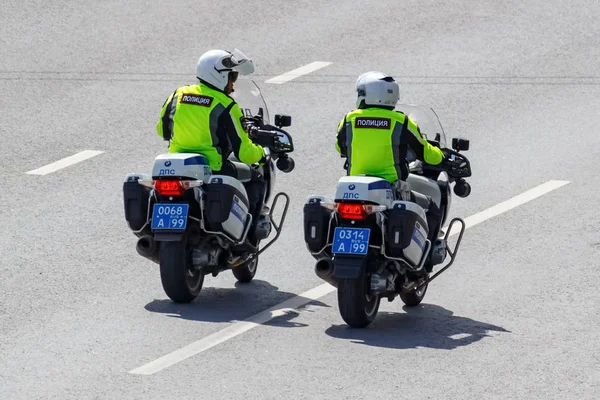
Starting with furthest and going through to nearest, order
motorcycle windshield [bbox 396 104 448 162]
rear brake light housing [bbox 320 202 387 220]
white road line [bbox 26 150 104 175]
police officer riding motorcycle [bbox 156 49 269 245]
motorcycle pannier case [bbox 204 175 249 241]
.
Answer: white road line [bbox 26 150 104 175] → motorcycle windshield [bbox 396 104 448 162] → police officer riding motorcycle [bbox 156 49 269 245] → motorcycle pannier case [bbox 204 175 249 241] → rear brake light housing [bbox 320 202 387 220]

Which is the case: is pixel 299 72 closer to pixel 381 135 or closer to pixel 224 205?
pixel 224 205

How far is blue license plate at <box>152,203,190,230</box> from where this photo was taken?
478 inches

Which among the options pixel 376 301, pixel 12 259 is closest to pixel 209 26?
pixel 12 259

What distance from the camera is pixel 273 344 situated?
37.3 feet

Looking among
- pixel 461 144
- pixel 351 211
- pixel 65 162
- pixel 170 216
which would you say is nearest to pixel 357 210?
pixel 351 211

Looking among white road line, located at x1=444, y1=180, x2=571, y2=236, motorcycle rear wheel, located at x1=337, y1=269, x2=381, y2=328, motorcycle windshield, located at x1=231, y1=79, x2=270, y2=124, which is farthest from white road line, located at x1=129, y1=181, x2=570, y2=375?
motorcycle windshield, located at x1=231, y1=79, x2=270, y2=124

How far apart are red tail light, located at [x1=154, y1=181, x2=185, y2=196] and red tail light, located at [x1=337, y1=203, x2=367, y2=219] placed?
4.39ft

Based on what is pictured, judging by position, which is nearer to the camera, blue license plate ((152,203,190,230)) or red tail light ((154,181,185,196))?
blue license plate ((152,203,190,230))

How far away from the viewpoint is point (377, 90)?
39.9ft

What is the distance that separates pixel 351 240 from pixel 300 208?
3806 mm

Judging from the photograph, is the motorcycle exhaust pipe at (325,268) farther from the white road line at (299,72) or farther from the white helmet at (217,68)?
the white road line at (299,72)

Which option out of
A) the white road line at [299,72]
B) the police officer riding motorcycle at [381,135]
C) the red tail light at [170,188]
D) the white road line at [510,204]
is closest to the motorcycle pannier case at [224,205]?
the red tail light at [170,188]

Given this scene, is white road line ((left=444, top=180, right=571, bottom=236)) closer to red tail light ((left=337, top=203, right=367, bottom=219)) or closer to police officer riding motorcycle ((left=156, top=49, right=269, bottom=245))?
police officer riding motorcycle ((left=156, top=49, right=269, bottom=245))

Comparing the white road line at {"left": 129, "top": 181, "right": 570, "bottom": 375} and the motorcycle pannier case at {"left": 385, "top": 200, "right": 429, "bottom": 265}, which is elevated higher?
the motorcycle pannier case at {"left": 385, "top": 200, "right": 429, "bottom": 265}
